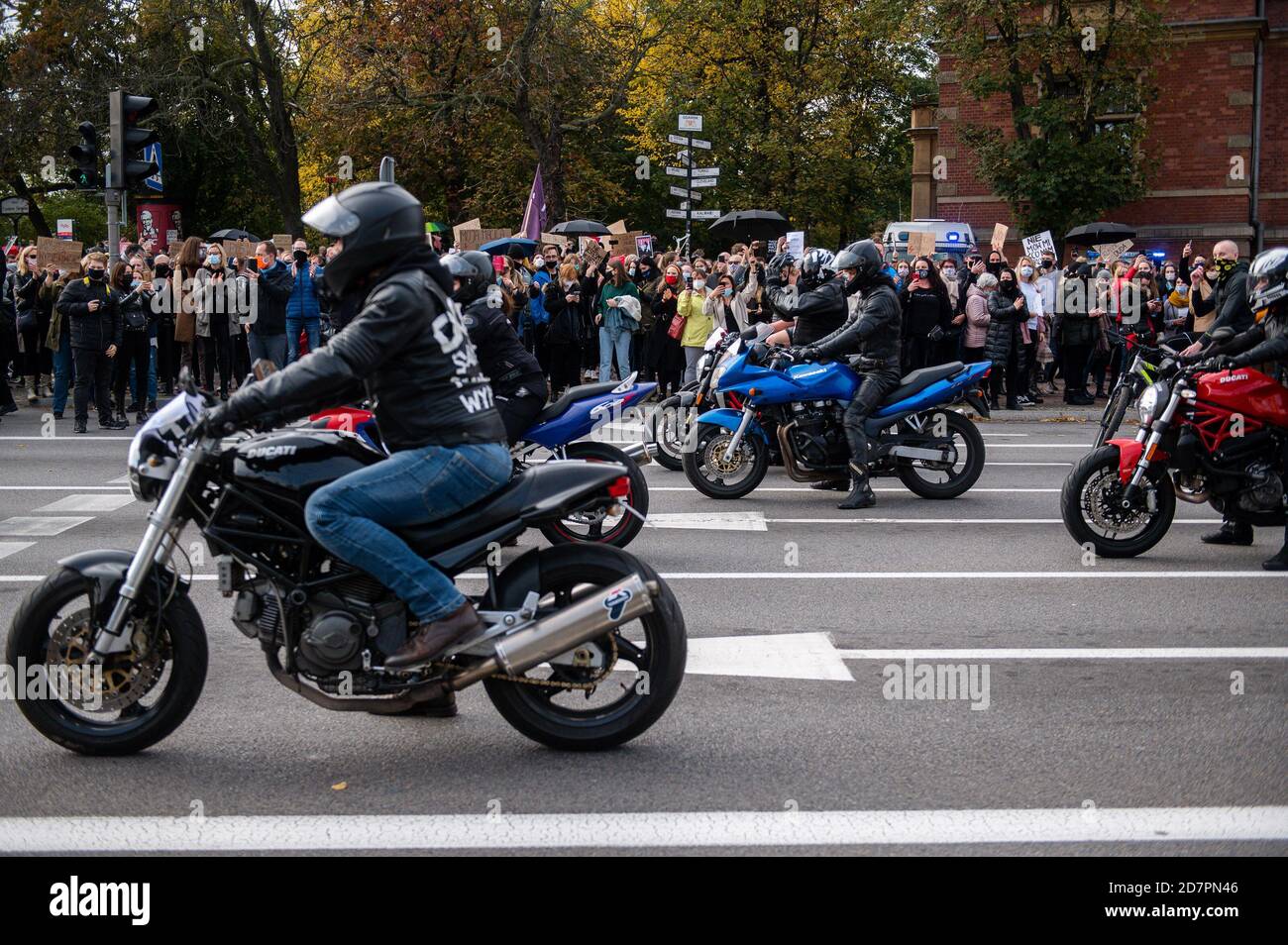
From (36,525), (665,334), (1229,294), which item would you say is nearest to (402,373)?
(36,525)

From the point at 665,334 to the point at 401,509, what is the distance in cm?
1469

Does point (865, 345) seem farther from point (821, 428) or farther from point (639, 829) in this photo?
point (639, 829)

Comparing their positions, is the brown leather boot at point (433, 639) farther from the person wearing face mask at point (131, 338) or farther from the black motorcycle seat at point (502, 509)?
the person wearing face mask at point (131, 338)

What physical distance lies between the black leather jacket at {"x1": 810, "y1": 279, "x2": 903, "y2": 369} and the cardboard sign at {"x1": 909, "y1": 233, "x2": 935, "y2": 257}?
9417mm

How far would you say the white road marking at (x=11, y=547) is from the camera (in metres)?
9.18

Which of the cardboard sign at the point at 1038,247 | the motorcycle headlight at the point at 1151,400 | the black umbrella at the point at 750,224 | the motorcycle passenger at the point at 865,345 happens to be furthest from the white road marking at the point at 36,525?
the black umbrella at the point at 750,224

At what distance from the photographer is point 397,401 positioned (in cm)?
493

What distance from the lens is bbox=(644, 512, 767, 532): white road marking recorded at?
10.2m

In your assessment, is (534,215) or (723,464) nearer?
(723,464)

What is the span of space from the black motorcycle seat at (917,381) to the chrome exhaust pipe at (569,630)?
21.7ft

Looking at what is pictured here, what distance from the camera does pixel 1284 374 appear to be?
887 cm

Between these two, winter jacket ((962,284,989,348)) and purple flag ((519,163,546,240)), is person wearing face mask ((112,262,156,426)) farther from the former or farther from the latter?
winter jacket ((962,284,989,348))

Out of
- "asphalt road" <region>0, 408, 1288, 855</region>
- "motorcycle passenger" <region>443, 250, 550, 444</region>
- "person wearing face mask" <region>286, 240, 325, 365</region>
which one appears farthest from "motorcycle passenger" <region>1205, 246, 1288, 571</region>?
"person wearing face mask" <region>286, 240, 325, 365</region>
